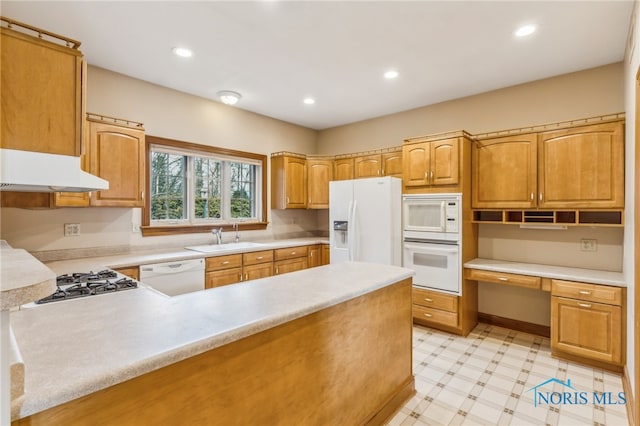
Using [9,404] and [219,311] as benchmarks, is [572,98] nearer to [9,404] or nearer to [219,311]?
[219,311]

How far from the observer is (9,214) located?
8.67 feet

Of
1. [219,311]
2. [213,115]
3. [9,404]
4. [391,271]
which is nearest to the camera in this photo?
[9,404]

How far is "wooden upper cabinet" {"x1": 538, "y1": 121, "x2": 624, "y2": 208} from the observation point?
2715 mm

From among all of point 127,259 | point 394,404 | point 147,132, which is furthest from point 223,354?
point 147,132

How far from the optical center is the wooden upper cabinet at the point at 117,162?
2.78 meters

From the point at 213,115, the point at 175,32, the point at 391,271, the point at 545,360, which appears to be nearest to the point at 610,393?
the point at 545,360

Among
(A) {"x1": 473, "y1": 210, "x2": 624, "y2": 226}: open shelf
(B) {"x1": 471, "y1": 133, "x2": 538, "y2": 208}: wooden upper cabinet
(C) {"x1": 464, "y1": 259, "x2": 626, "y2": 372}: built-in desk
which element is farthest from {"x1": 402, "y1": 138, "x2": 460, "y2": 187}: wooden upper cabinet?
(C) {"x1": 464, "y1": 259, "x2": 626, "y2": 372}: built-in desk

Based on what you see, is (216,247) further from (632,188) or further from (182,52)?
(632,188)

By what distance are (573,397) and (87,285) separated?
342 centimetres

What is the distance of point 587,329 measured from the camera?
2.68m

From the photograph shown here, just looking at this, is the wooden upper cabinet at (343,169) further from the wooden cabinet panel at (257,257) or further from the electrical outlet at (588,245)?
the electrical outlet at (588,245)

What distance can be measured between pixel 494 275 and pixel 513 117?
5.90 feet

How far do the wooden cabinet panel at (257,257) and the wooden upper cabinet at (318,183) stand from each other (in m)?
1.28

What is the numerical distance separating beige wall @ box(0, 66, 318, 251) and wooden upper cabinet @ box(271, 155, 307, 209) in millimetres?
252
